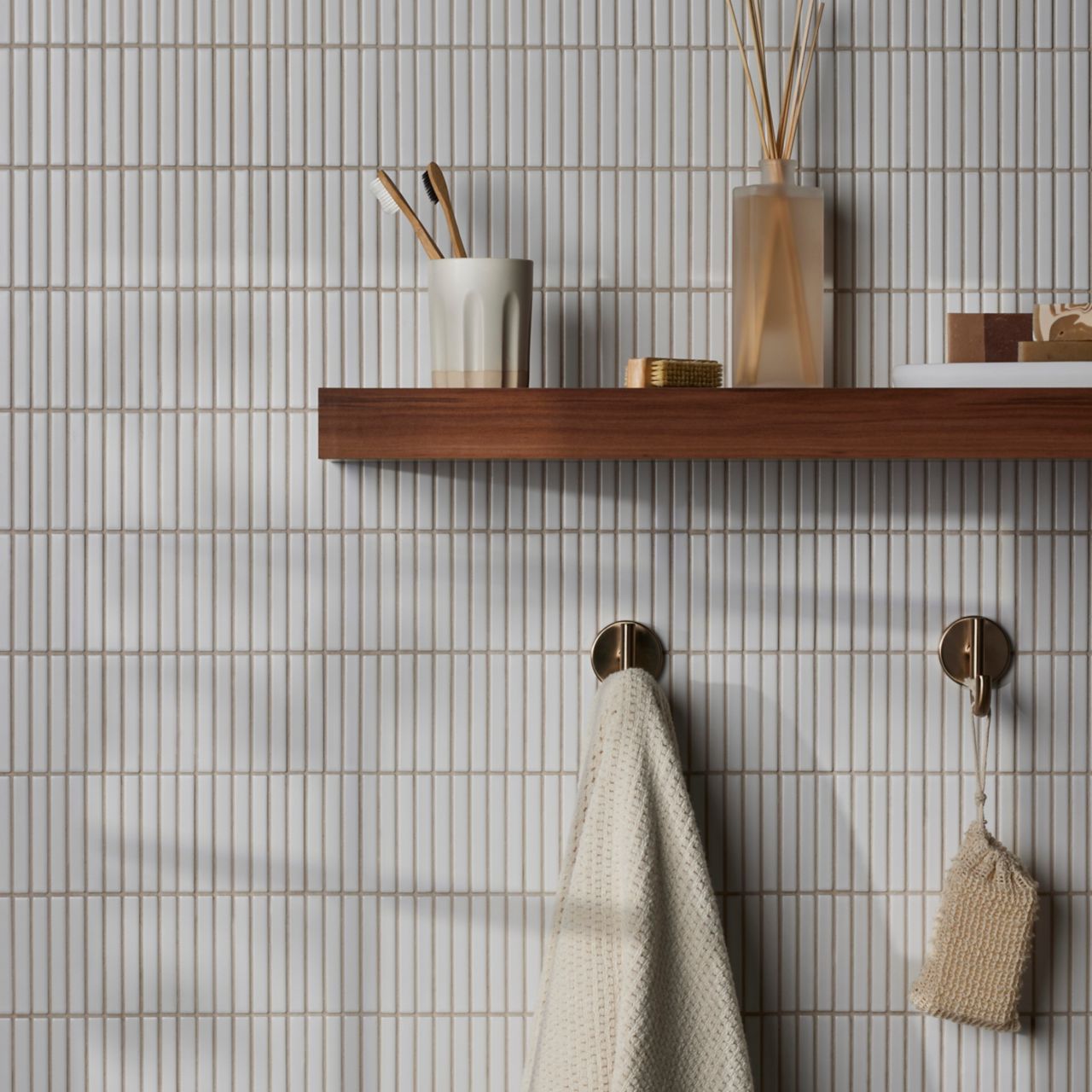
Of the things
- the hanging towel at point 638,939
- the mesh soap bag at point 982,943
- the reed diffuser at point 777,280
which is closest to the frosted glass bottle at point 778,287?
the reed diffuser at point 777,280

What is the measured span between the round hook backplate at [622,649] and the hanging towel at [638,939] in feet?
0.12

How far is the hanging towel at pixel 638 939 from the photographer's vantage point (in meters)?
0.83

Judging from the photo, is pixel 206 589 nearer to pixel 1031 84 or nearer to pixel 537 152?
pixel 537 152

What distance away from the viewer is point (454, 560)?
911mm

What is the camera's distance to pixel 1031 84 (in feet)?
2.97

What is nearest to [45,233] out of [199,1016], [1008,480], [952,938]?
[199,1016]

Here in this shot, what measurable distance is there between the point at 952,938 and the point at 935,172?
584 mm

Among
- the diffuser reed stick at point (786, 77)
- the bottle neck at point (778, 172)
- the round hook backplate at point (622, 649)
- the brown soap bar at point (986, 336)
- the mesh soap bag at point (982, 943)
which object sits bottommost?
the mesh soap bag at point (982, 943)

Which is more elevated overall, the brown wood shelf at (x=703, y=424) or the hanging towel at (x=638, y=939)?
the brown wood shelf at (x=703, y=424)

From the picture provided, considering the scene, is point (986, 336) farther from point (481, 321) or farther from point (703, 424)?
point (481, 321)

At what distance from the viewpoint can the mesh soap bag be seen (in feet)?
2.84

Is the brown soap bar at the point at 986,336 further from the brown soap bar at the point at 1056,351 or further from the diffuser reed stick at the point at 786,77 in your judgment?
the diffuser reed stick at the point at 786,77

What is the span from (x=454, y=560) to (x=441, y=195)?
27 cm

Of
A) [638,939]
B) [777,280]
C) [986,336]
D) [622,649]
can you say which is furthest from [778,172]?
[638,939]
